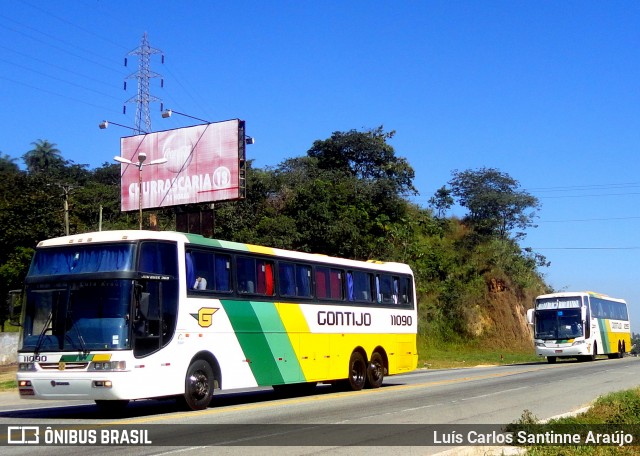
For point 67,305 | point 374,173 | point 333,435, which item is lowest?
point 333,435

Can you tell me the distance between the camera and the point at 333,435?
37.9ft

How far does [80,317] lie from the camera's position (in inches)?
543

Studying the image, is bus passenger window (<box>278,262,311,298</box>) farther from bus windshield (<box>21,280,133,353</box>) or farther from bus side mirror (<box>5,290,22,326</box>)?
bus side mirror (<box>5,290,22,326</box>)

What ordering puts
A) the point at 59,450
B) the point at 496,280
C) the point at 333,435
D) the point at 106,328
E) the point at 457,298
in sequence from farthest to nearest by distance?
the point at 496,280 → the point at 457,298 → the point at 106,328 → the point at 333,435 → the point at 59,450

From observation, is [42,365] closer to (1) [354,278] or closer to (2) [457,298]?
(1) [354,278]

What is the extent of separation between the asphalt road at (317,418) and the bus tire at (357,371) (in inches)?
15.6

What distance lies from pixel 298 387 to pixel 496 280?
136 ft

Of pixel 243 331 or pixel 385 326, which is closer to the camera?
pixel 243 331

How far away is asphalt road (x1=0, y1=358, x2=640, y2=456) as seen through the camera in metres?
10.5

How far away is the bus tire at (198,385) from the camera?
1470 cm

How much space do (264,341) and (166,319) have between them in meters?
3.16

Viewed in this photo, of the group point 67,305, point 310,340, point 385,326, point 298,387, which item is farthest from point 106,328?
point 385,326

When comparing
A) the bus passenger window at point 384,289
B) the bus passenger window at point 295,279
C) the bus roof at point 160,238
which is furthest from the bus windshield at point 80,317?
the bus passenger window at point 384,289

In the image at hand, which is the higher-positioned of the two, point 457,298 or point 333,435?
point 457,298
